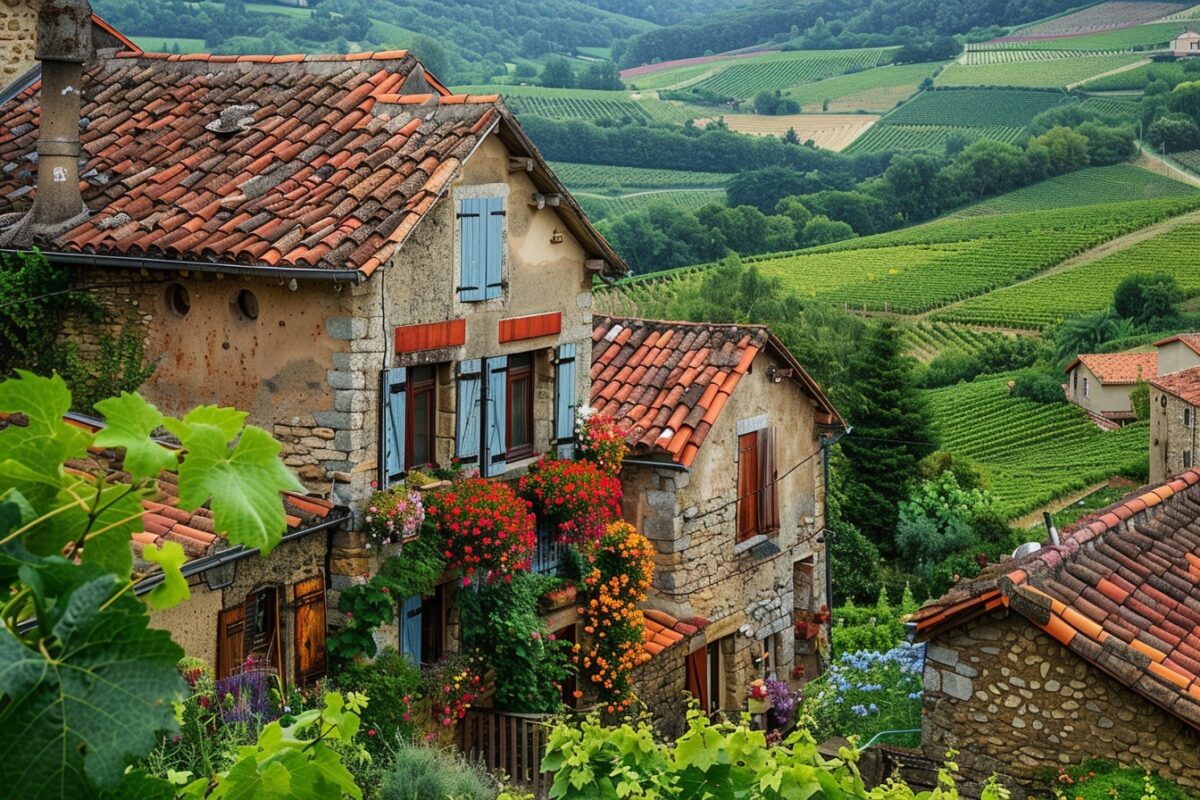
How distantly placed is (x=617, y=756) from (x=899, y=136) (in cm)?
12277

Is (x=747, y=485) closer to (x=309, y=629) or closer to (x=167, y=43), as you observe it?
(x=309, y=629)

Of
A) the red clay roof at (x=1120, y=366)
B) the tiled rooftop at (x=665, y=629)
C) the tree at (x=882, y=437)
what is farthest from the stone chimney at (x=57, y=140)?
the red clay roof at (x=1120, y=366)

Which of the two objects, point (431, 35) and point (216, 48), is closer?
point (216, 48)

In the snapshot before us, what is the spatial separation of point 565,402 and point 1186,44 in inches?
5227

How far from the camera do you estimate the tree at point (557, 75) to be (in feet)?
446

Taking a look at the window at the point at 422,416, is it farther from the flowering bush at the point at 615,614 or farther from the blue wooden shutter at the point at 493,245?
the flowering bush at the point at 615,614

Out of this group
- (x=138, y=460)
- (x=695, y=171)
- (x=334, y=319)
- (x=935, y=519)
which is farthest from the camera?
(x=695, y=171)

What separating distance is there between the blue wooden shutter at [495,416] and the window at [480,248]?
655 millimetres

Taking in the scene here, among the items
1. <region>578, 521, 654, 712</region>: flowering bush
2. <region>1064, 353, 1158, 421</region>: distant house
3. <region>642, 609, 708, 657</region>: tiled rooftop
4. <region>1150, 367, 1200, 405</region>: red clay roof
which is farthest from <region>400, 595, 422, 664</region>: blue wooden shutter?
<region>1064, 353, 1158, 421</region>: distant house

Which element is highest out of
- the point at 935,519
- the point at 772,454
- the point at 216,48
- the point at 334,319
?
the point at 216,48

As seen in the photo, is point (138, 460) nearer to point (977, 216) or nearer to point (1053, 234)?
point (1053, 234)

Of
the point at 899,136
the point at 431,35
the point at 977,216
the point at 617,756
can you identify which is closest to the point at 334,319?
the point at 617,756

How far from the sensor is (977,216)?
318ft

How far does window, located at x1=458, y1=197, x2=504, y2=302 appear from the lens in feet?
43.4
